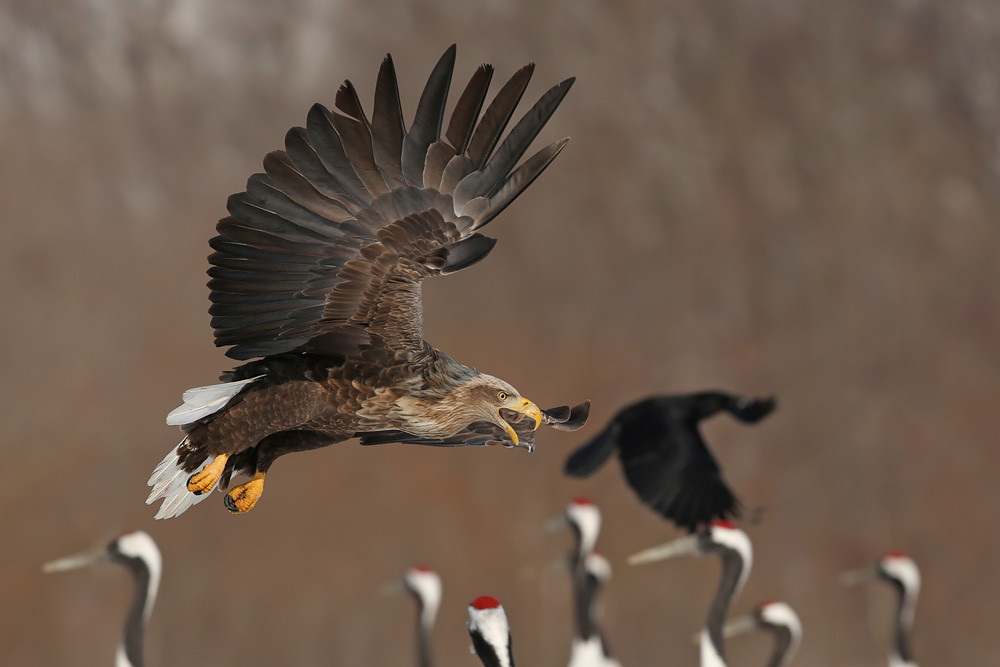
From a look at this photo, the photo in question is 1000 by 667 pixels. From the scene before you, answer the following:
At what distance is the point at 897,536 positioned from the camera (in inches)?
204

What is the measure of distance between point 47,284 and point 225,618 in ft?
4.47

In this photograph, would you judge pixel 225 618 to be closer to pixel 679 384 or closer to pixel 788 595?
pixel 679 384

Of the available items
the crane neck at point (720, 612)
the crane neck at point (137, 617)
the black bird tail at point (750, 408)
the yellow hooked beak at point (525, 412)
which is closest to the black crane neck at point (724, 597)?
the crane neck at point (720, 612)

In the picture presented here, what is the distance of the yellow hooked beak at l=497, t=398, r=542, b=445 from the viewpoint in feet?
2.70

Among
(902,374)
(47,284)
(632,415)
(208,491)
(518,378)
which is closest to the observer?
(208,491)

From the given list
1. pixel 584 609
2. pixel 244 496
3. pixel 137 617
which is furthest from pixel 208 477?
pixel 584 609

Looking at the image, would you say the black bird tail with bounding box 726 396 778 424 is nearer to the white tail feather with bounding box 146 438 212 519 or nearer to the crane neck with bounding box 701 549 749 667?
the crane neck with bounding box 701 549 749 667

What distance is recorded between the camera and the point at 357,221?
3.29 feet

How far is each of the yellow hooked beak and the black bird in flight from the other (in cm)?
261

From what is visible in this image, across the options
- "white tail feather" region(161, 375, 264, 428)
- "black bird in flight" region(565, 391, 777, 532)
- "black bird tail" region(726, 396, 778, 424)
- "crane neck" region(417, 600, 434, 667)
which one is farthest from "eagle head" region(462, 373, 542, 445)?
"crane neck" region(417, 600, 434, 667)

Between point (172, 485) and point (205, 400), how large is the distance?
89 mm

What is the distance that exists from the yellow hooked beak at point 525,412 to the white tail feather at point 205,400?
0.71 ft

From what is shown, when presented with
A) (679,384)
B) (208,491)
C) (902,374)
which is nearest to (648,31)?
(679,384)

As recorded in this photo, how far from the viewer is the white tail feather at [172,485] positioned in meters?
0.93
